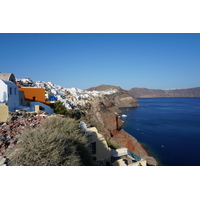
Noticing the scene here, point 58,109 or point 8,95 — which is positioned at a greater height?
point 8,95

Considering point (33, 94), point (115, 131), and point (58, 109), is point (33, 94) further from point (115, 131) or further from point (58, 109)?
point (115, 131)

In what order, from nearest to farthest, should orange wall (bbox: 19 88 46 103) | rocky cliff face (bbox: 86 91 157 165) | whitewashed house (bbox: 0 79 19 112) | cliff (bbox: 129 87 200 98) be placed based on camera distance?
1. whitewashed house (bbox: 0 79 19 112)
2. orange wall (bbox: 19 88 46 103)
3. rocky cliff face (bbox: 86 91 157 165)
4. cliff (bbox: 129 87 200 98)

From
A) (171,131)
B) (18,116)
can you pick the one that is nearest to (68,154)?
(18,116)

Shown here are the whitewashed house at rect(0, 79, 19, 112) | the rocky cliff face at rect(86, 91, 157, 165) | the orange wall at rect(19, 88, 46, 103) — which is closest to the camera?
the whitewashed house at rect(0, 79, 19, 112)

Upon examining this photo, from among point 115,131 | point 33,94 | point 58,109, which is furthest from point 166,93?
point 33,94

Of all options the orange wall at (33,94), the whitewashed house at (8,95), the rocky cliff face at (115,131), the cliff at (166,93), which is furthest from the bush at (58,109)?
the cliff at (166,93)

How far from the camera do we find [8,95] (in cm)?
1013

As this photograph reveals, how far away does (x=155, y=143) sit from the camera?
23.1m

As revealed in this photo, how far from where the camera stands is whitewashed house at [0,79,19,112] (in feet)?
32.7

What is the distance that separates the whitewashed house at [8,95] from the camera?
32.7 ft

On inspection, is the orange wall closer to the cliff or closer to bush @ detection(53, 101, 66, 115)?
bush @ detection(53, 101, 66, 115)

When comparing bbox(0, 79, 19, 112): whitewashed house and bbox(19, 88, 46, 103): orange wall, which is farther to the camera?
bbox(19, 88, 46, 103): orange wall

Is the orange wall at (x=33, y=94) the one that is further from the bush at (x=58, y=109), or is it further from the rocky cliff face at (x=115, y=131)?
the rocky cliff face at (x=115, y=131)

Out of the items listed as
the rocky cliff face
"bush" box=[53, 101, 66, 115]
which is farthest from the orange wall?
the rocky cliff face
